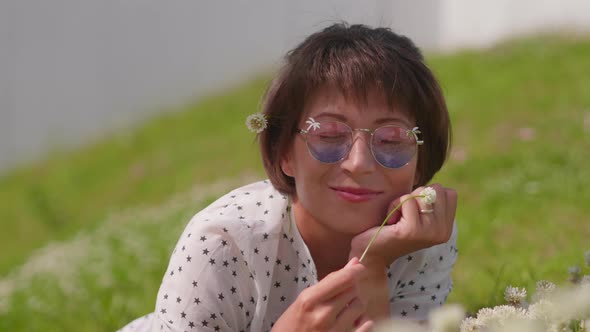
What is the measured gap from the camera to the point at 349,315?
1.87 meters

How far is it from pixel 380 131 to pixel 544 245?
6.11ft

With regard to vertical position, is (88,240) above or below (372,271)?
below

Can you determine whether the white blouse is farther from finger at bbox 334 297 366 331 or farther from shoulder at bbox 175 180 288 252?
finger at bbox 334 297 366 331

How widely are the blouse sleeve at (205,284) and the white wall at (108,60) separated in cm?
827

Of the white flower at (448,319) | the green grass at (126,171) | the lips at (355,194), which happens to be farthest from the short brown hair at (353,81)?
the green grass at (126,171)

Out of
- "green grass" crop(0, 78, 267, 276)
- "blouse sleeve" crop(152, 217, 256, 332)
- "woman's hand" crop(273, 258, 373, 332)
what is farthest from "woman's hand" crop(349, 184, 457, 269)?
"green grass" crop(0, 78, 267, 276)

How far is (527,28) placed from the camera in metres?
8.74

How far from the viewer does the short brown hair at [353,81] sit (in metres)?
2.14

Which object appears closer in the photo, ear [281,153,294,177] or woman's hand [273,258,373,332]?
woman's hand [273,258,373,332]

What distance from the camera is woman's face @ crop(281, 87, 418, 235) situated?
208 cm

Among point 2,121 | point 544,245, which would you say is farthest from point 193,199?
point 2,121

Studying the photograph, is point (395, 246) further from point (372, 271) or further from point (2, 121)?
point (2, 121)

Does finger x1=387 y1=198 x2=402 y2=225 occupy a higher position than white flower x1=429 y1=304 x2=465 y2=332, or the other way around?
white flower x1=429 y1=304 x2=465 y2=332

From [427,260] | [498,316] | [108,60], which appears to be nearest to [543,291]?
[498,316]
